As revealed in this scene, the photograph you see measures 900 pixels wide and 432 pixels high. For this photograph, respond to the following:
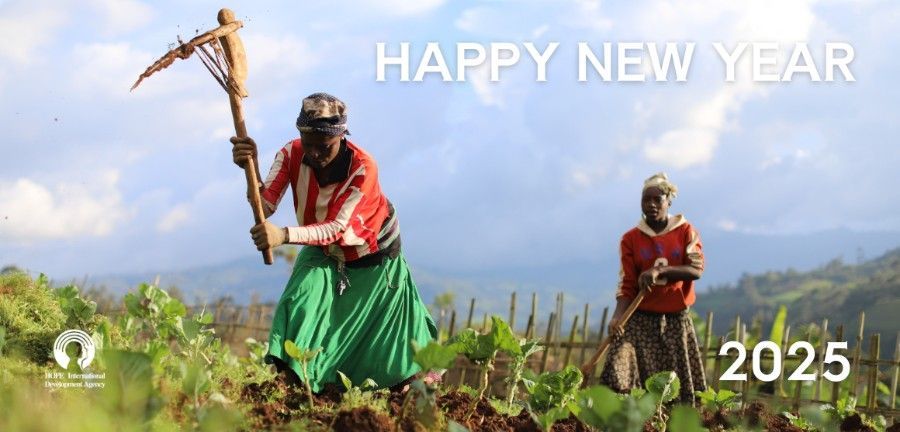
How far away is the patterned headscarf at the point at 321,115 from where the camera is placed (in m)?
4.85

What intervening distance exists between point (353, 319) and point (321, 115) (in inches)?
35.7

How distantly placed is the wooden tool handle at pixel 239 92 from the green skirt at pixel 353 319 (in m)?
0.35

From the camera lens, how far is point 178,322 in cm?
525

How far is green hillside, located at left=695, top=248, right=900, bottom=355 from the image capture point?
4388 centimetres

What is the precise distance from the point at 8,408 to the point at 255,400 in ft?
3.79

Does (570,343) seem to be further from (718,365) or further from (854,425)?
(854,425)

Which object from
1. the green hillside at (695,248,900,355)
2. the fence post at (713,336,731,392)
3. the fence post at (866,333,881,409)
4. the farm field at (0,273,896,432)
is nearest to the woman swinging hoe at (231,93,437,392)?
the farm field at (0,273,896,432)

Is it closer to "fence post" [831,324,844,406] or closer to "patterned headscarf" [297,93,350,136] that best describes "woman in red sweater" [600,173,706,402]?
"fence post" [831,324,844,406]

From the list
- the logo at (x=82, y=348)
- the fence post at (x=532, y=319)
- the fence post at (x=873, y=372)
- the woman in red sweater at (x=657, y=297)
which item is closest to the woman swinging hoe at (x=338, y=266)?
the logo at (x=82, y=348)

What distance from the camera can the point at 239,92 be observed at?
4.70 meters

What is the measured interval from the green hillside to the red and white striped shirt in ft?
118

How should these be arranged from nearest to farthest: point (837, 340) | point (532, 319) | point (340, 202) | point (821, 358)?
point (340, 202)
point (837, 340)
point (821, 358)
point (532, 319)

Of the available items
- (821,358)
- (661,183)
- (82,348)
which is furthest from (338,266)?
(821,358)

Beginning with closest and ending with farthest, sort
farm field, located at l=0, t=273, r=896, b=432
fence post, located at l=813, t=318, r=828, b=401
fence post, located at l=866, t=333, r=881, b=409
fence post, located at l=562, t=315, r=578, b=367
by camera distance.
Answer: farm field, located at l=0, t=273, r=896, b=432
fence post, located at l=866, t=333, r=881, b=409
fence post, located at l=813, t=318, r=828, b=401
fence post, located at l=562, t=315, r=578, b=367
